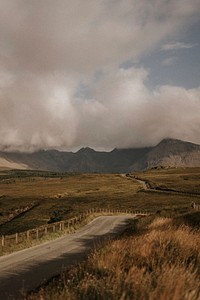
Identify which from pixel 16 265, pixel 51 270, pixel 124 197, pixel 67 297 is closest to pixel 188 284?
pixel 67 297

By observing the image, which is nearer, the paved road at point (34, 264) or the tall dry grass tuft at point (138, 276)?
the tall dry grass tuft at point (138, 276)

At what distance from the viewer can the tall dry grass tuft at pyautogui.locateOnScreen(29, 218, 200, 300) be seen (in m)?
7.62

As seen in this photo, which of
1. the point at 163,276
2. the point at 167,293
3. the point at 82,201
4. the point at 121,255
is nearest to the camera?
the point at 167,293

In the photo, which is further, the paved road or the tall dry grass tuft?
the paved road

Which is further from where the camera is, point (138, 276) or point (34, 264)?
point (34, 264)

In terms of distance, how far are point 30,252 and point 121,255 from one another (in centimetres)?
1585

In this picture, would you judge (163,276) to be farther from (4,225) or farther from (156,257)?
(4,225)

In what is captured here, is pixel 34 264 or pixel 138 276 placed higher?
pixel 138 276

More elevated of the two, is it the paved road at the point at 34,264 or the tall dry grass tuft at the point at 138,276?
the tall dry grass tuft at the point at 138,276

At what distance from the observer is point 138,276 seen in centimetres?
890

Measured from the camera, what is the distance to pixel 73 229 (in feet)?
148

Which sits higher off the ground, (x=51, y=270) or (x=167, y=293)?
(x=167, y=293)

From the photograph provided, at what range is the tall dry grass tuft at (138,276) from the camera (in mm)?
7625

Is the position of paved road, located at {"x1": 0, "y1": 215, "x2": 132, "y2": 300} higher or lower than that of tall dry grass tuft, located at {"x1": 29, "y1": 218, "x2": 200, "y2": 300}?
lower
